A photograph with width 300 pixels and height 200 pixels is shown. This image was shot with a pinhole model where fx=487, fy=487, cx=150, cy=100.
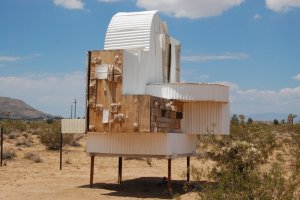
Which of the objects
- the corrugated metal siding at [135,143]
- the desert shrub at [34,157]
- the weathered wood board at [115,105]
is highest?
the weathered wood board at [115,105]

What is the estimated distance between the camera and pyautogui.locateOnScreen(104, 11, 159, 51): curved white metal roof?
19.9 m

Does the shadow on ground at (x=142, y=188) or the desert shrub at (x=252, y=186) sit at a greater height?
the desert shrub at (x=252, y=186)

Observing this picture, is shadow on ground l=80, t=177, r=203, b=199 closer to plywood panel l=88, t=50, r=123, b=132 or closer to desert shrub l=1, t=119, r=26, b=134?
plywood panel l=88, t=50, r=123, b=132

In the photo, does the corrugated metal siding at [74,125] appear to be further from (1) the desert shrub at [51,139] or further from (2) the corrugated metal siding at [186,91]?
(1) the desert shrub at [51,139]

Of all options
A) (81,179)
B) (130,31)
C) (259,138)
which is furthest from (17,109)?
(130,31)

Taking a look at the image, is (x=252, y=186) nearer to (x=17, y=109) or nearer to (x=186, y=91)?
(x=186, y=91)

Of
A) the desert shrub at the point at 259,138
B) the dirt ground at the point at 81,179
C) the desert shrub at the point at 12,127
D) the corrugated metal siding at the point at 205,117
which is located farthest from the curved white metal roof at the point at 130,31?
the desert shrub at the point at 12,127

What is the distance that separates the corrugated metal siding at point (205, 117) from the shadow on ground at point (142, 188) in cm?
248

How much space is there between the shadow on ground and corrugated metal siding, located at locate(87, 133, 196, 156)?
1608 mm

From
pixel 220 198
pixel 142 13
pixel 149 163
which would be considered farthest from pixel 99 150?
pixel 149 163

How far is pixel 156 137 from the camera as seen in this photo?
1873 cm

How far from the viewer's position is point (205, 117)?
814 inches

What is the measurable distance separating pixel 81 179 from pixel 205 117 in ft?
23.2

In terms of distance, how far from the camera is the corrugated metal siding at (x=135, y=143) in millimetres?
18672
